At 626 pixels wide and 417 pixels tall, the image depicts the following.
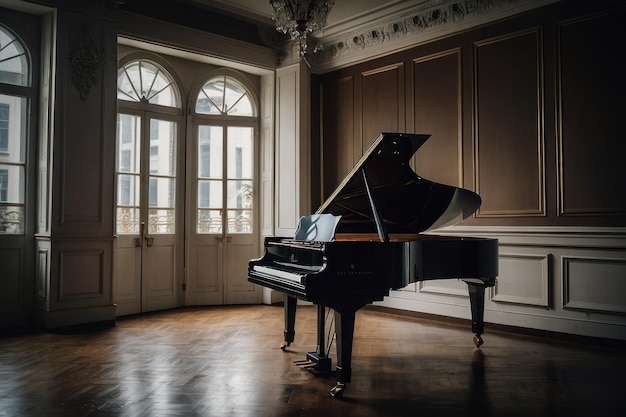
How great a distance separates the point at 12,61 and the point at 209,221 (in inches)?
103

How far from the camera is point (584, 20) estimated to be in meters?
4.58

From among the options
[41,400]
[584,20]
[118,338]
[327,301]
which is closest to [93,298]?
[118,338]

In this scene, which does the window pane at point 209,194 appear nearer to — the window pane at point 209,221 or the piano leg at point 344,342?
the window pane at point 209,221

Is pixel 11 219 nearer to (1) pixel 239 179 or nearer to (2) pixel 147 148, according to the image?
(2) pixel 147 148

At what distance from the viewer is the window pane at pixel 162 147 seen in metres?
6.08

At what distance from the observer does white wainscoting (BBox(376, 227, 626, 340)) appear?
4.38 meters

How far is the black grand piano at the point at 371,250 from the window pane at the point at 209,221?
2.52 metres

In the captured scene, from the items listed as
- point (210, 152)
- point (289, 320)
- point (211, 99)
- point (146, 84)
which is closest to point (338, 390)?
point (289, 320)

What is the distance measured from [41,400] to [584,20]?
4887 millimetres

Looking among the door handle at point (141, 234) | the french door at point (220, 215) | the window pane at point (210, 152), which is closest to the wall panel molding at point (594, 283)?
the french door at point (220, 215)

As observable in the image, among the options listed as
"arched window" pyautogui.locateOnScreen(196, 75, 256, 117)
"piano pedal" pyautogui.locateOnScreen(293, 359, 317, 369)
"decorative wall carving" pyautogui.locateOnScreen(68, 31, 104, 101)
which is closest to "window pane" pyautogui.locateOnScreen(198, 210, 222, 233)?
"arched window" pyautogui.locateOnScreen(196, 75, 256, 117)

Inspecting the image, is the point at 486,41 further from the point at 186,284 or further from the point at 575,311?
the point at 186,284

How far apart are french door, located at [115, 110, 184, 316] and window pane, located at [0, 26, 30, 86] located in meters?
1.00

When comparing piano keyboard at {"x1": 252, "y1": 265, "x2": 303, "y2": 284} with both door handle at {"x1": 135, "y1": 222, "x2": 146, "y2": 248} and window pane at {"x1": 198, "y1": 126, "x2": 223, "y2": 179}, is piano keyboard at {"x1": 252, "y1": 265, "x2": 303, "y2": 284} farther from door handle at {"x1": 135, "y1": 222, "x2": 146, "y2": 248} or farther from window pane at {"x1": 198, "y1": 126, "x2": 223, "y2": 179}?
window pane at {"x1": 198, "y1": 126, "x2": 223, "y2": 179}
